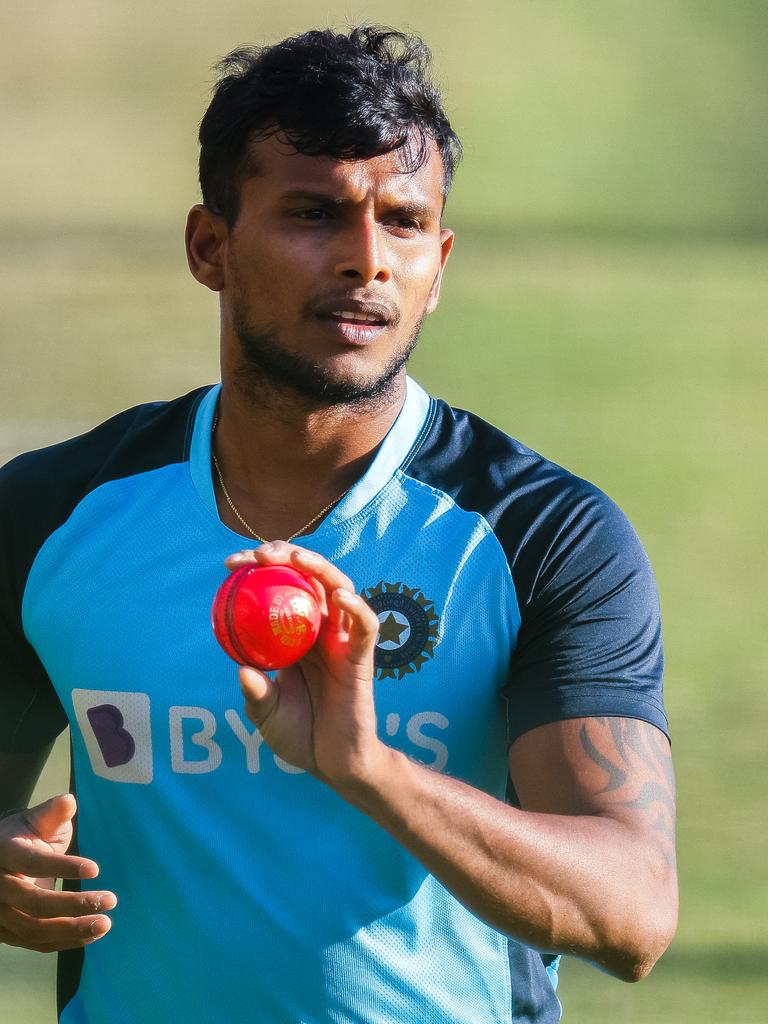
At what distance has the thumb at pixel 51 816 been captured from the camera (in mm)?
1718

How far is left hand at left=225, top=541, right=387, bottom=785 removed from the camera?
4.51 feet

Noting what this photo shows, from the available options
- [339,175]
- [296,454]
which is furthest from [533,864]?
[339,175]

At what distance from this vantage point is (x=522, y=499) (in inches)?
73.9

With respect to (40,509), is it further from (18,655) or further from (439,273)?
(439,273)

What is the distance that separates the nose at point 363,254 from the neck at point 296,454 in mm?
165

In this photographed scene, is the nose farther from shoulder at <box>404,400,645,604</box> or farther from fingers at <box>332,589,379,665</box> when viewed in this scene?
fingers at <box>332,589,379,665</box>

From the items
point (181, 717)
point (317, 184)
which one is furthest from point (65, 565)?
point (317, 184)

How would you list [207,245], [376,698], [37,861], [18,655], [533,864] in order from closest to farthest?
[533,864] < [37,861] < [376,698] < [18,655] < [207,245]

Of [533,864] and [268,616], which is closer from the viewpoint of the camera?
[268,616]

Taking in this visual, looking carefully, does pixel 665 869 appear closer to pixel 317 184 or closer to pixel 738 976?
pixel 317 184

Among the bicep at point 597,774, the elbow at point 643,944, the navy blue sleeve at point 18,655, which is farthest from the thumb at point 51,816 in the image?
the elbow at point 643,944

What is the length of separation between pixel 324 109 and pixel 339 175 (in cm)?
10

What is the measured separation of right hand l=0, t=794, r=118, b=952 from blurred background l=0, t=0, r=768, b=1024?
227 centimetres

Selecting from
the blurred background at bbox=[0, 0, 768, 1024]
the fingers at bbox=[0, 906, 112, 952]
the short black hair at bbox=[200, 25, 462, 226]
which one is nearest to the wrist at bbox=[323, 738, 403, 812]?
the fingers at bbox=[0, 906, 112, 952]
